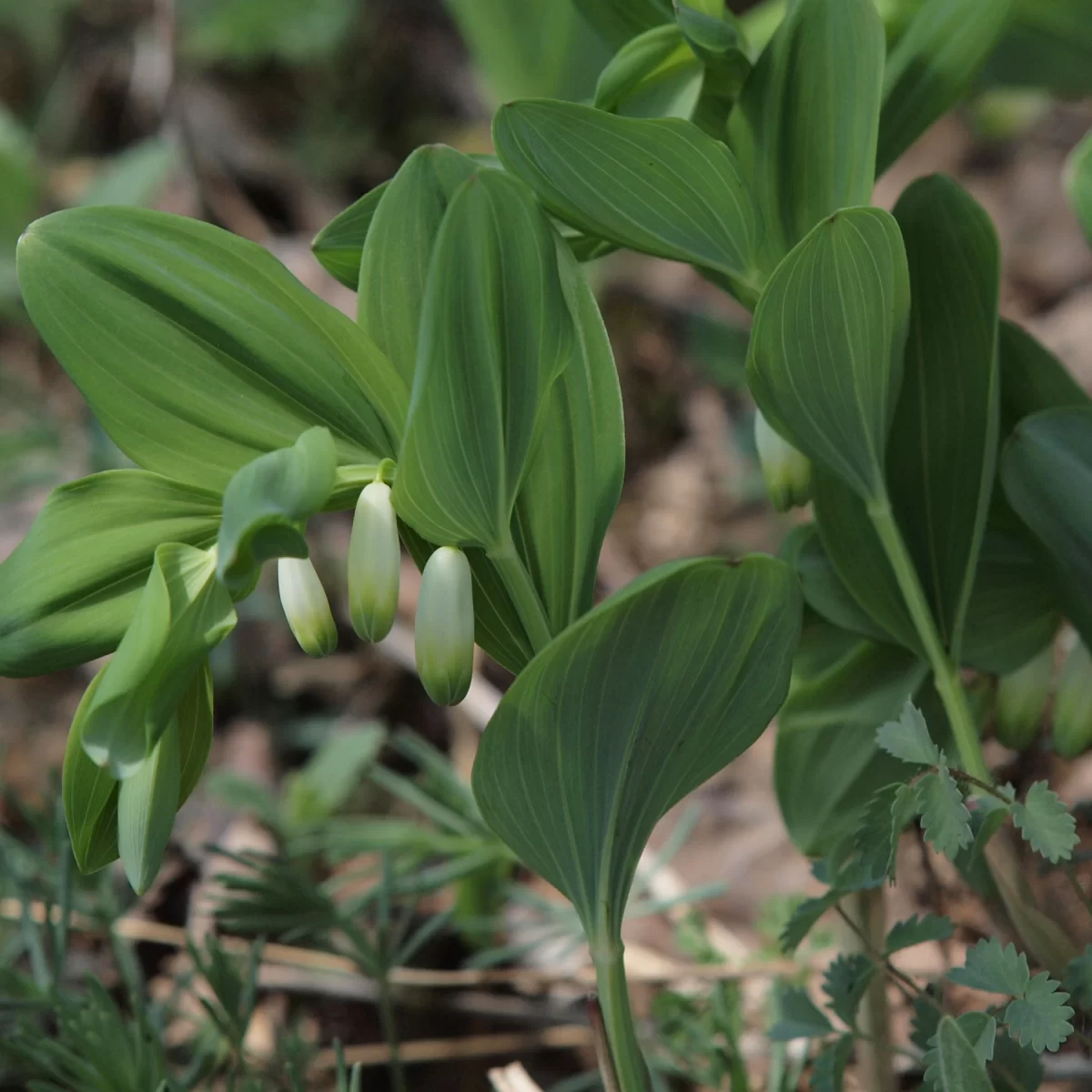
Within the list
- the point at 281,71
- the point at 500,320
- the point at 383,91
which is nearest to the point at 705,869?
the point at 500,320

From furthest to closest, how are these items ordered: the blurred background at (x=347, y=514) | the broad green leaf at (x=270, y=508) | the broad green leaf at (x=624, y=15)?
1. the blurred background at (x=347, y=514)
2. the broad green leaf at (x=624, y=15)
3. the broad green leaf at (x=270, y=508)

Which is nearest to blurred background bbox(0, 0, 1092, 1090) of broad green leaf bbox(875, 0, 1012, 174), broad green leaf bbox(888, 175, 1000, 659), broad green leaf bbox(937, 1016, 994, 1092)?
broad green leaf bbox(875, 0, 1012, 174)

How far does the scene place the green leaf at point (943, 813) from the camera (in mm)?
486

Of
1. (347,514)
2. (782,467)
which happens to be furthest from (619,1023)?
(347,514)

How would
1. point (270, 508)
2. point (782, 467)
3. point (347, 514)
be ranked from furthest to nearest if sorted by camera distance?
point (347, 514) → point (782, 467) → point (270, 508)

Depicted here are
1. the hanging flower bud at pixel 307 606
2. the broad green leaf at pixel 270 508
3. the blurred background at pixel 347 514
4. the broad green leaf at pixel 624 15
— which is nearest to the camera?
the broad green leaf at pixel 270 508

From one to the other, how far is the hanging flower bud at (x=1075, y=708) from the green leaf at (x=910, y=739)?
0.71 feet

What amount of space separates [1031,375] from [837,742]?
280 mm

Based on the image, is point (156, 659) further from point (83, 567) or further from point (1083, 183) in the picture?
point (1083, 183)

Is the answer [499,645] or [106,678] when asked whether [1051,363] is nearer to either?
[499,645]

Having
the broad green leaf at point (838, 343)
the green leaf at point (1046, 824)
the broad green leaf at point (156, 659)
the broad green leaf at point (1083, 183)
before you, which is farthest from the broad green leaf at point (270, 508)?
the broad green leaf at point (1083, 183)

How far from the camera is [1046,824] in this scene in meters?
0.49

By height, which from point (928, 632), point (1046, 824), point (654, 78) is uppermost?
point (654, 78)

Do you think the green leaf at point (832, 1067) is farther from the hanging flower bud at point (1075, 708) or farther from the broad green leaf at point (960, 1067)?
the hanging flower bud at point (1075, 708)
